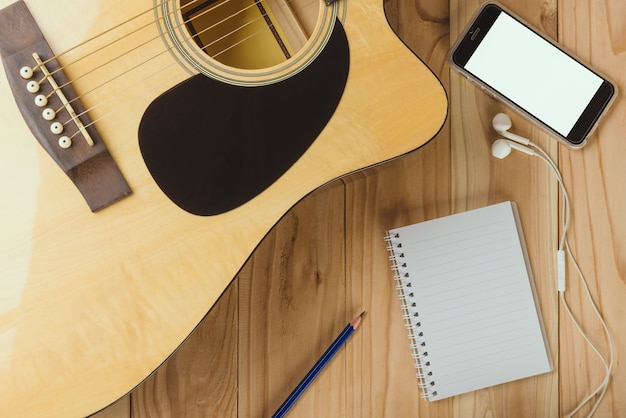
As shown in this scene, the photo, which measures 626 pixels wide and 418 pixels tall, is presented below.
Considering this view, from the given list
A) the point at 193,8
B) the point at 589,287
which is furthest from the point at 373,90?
the point at 589,287

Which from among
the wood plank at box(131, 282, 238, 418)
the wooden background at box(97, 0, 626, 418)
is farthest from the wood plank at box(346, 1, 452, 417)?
the wood plank at box(131, 282, 238, 418)

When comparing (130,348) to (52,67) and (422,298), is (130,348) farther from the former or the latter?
(422,298)

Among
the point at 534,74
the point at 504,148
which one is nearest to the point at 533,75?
the point at 534,74

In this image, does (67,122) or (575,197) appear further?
(575,197)

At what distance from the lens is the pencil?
0.85 metres

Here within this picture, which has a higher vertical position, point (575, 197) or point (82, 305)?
point (82, 305)

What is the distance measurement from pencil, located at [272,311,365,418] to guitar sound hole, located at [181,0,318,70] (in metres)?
0.40

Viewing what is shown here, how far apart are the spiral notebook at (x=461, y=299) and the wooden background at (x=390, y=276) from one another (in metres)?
0.03

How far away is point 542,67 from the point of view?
0.88 meters

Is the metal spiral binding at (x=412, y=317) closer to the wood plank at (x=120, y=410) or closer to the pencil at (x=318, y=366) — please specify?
the pencil at (x=318, y=366)

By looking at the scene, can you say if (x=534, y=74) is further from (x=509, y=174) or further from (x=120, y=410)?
(x=120, y=410)

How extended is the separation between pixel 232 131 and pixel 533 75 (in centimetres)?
49

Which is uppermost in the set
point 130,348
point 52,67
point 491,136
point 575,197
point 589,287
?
point 52,67

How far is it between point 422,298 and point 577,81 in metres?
0.40
